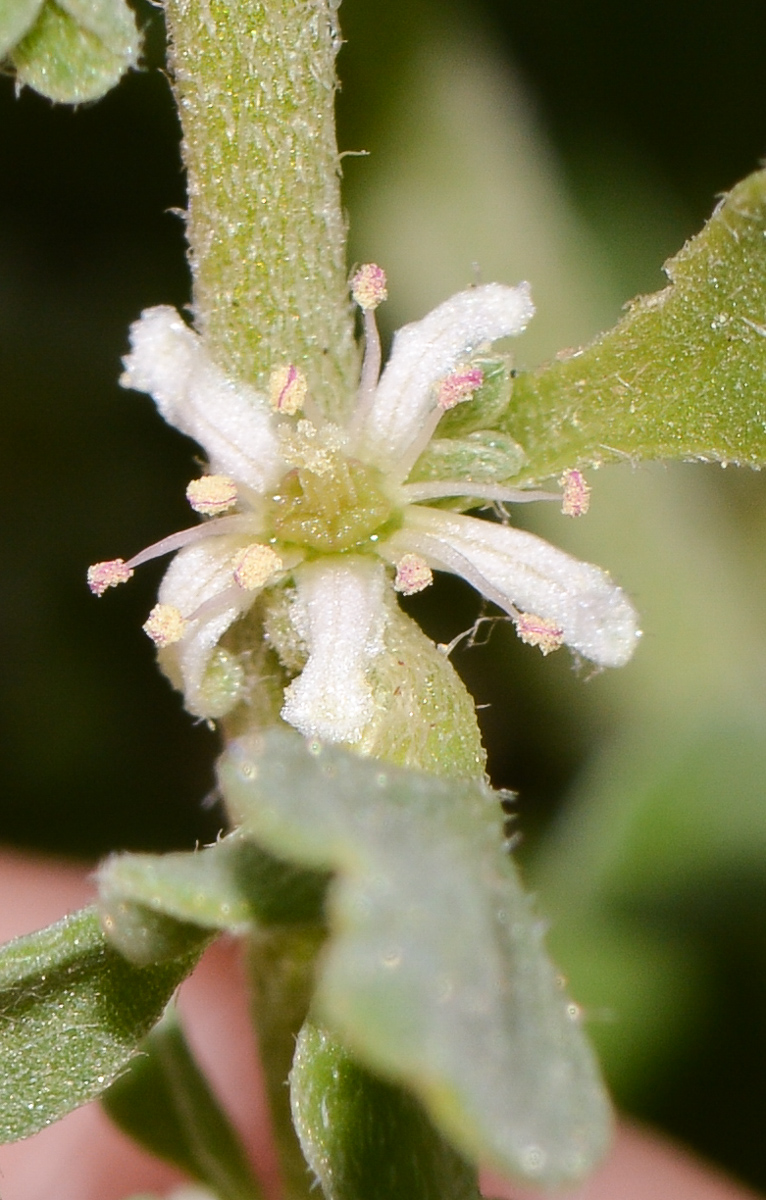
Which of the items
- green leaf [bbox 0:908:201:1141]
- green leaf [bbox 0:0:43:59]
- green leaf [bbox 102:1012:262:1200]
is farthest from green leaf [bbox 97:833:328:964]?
green leaf [bbox 102:1012:262:1200]

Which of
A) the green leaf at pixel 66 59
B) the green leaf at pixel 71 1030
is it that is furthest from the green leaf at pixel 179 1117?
the green leaf at pixel 66 59

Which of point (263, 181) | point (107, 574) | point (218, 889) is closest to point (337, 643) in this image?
point (107, 574)

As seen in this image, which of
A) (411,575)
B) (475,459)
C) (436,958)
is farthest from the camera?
(475,459)

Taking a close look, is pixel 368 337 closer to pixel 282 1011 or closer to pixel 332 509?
pixel 332 509

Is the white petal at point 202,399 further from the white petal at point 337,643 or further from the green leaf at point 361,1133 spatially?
the green leaf at point 361,1133

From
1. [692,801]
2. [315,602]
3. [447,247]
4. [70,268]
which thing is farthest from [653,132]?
[315,602]

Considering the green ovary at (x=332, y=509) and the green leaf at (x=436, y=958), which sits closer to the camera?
the green leaf at (x=436, y=958)
